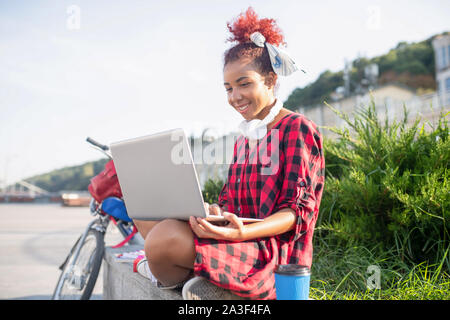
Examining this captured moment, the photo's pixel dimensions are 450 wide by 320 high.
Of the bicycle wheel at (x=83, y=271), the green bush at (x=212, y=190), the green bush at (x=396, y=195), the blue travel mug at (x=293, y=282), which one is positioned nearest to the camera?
the blue travel mug at (x=293, y=282)

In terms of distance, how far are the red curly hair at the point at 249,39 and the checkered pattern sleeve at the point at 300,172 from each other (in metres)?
0.37

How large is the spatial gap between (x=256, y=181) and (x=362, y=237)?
1.18 m

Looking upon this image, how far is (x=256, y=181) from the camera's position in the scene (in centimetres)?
160

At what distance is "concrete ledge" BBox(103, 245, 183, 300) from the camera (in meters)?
1.70

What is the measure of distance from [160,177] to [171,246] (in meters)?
0.28

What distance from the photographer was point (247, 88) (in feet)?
5.61

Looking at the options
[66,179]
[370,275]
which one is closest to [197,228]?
[370,275]

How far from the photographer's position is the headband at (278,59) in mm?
1713

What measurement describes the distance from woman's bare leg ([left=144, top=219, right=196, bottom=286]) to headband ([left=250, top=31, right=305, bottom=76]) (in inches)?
33.3

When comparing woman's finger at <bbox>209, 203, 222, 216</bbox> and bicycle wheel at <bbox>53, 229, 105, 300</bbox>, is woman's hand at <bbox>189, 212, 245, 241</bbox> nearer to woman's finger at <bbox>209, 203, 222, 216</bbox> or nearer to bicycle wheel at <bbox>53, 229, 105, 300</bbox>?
woman's finger at <bbox>209, 203, 222, 216</bbox>

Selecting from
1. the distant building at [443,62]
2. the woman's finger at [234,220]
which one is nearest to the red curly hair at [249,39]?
the woman's finger at [234,220]

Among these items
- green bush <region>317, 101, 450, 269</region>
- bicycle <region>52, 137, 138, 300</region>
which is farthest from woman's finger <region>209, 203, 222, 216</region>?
bicycle <region>52, 137, 138, 300</region>

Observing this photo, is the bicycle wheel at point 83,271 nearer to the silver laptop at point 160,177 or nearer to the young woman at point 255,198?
the young woman at point 255,198

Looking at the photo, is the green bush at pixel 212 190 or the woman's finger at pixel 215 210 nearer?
the woman's finger at pixel 215 210
